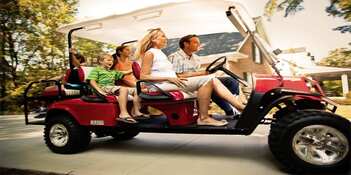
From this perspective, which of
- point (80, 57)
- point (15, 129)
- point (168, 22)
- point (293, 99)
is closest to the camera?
point (293, 99)

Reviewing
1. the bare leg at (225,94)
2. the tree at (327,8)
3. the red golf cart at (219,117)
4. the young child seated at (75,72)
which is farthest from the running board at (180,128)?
the tree at (327,8)

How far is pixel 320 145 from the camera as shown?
1.73m

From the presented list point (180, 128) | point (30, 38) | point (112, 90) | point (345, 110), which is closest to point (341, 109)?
point (345, 110)

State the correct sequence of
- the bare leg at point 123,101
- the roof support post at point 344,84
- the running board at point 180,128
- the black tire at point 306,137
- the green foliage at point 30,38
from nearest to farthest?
the black tire at point 306,137 → the running board at point 180,128 → the bare leg at point 123,101 → the roof support post at point 344,84 → the green foliage at point 30,38

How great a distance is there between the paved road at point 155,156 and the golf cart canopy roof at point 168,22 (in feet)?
2.84

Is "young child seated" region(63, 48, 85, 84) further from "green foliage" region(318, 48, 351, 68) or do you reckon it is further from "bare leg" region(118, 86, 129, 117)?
"green foliage" region(318, 48, 351, 68)

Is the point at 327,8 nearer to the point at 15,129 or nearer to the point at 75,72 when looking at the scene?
the point at 75,72

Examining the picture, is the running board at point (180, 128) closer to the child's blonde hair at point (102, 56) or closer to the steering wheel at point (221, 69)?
the steering wheel at point (221, 69)

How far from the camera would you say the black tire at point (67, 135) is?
2.45 metres

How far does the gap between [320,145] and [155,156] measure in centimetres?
111

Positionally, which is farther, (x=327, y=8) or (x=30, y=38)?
(x=30, y=38)

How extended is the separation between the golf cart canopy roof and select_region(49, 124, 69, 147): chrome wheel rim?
0.77m

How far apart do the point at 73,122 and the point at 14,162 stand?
0.48 meters

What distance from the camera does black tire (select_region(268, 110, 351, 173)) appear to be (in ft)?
5.53
